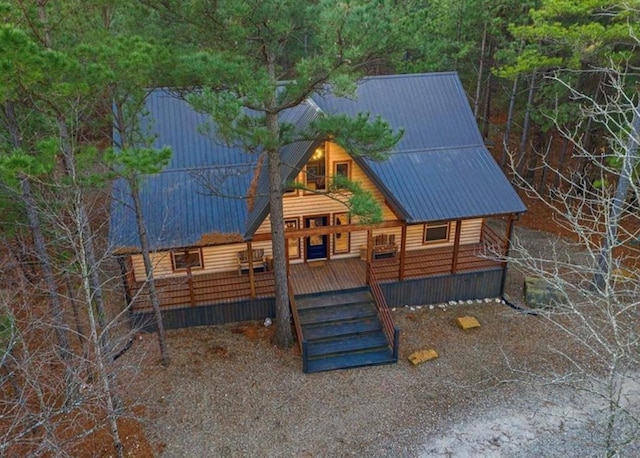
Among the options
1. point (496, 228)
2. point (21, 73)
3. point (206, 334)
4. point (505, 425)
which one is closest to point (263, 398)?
point (206, 334)

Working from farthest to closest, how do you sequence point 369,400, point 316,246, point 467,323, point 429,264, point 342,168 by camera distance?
point 316,246
point 429,264
point 342,168
point 467,323
point 369,400

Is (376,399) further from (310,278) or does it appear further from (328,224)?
(328,224)

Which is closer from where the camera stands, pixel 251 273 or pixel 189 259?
pixel 251 273

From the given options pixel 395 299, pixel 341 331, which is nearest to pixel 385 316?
pixel 341 331

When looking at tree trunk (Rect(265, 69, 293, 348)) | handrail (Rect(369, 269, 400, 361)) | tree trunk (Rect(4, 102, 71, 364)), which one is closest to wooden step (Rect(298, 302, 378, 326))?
handrail (Rect(369, 269, 400, 361))

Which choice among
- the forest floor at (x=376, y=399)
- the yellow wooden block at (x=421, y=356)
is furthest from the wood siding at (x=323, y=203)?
the yellow wooden block at (x=421, y=356)

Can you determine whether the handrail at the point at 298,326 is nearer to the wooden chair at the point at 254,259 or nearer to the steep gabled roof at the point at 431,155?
the wooden chair at the point at 254,259
